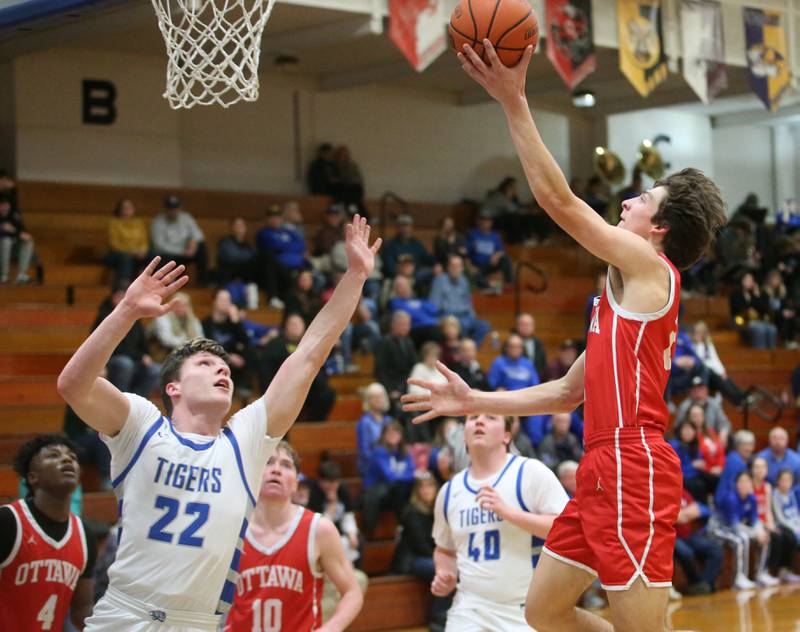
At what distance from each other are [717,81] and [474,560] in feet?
34.4

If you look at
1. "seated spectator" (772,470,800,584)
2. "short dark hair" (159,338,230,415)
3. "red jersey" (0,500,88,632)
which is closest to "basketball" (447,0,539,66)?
"short dark hair" (159,338,230,415)

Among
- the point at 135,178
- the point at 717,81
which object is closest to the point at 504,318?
the point at 717,81

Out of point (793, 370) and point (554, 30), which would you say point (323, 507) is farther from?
point (793, 370)

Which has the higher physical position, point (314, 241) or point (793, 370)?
point (314, 241)

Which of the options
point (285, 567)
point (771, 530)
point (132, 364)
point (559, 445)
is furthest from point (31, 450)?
point (771, 530)

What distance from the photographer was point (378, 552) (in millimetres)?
10992

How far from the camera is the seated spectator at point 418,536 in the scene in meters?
10.4

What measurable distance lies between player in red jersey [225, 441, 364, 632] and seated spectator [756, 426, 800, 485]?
29.0 feet

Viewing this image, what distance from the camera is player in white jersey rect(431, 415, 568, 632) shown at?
19.6 ft

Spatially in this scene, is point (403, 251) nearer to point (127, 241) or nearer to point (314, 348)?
point (127, 241)

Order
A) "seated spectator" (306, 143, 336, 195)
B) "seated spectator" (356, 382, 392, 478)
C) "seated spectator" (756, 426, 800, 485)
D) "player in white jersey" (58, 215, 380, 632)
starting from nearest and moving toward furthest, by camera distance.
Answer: "player in white jersey" (58, 215, 380, 632) < "seated spectator" (356, 382, 392, 478) < "seated spectator" (756, 426, 800, 485) < "seated spectator" (306, 143, 336, 195)

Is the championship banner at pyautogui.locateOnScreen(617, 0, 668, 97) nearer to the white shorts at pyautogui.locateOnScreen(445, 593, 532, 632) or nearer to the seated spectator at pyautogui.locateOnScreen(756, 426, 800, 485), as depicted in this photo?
the seated spectator at pyautogui.locateOnScreen(756, 426, 800, 485)

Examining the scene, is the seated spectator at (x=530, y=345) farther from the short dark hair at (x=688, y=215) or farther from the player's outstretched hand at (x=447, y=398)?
the short dark hair at (x=688, y=215)

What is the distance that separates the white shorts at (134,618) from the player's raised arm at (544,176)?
191 centimetres
